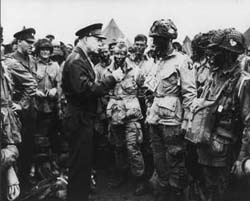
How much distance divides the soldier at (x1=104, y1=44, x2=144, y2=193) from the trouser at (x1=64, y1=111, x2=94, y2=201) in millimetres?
1434

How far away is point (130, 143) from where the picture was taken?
6.21 meters

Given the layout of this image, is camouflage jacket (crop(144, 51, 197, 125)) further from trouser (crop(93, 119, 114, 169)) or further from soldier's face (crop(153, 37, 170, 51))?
trouser (crop(93, 119, 114, 169))

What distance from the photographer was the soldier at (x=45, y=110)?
6.78 m

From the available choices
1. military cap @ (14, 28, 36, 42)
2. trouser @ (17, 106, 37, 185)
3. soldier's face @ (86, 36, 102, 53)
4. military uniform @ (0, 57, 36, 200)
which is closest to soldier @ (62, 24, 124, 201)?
soldier's face @ (86, 36, 102, 53)

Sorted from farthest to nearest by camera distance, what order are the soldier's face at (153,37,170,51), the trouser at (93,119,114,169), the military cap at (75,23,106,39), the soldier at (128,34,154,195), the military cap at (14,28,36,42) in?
the trouser at (93,119,114,169) < the soldier at (128,34,154,195) < the military cap at (14,28,36,42) < the soldier's face at (153,37,170,51) < the military cap at (75,23,106,39)

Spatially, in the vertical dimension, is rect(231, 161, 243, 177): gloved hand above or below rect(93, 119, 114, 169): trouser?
above

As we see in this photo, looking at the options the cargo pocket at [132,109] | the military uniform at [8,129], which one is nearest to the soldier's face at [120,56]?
the cargo pocket at [132,109]

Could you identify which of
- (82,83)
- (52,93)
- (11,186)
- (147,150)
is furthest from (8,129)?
(147,150)

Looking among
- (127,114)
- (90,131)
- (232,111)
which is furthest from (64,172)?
(232,111)

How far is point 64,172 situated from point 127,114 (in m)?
1.22

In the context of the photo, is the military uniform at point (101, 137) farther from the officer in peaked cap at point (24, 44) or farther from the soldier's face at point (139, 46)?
the officer in peaked cap at point (24, 44)

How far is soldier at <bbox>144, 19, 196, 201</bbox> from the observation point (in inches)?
199

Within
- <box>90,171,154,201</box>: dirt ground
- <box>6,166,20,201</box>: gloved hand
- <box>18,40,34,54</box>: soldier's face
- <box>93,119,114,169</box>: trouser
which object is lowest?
<box>90,171,154,201</box>: dirt ground

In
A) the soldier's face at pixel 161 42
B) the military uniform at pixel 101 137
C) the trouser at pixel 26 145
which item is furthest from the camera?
the military uniform at pixel 101 137
